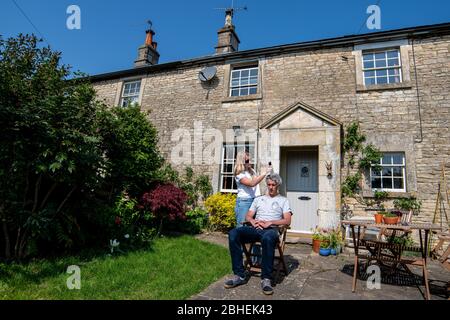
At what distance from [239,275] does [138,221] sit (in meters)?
3.95

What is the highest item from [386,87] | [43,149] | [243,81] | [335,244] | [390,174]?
[243,81]

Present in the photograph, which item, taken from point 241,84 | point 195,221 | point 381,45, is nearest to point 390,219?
point 195,221

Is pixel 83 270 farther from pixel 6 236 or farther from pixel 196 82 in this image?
pixel 196 82

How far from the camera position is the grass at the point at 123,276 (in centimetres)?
322

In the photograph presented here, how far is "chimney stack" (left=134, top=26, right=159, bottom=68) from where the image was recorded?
11.9 m

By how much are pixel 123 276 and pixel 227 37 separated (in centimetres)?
892

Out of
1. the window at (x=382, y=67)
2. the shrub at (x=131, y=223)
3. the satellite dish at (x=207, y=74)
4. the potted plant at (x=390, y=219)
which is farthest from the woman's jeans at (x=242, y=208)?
the satellite dish at (x=207, y=74)

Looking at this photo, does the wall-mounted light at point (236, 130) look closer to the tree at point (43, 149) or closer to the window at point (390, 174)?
the window at point (390, 174)

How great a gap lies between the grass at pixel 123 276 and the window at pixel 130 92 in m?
7.44

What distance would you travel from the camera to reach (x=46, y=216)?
4316 millimetres

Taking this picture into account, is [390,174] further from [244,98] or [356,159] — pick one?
[244,98]

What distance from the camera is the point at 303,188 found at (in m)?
7.76

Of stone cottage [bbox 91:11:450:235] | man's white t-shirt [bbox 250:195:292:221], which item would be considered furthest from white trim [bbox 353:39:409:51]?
man's white t-shirt [bbox 250:195:292:221]
